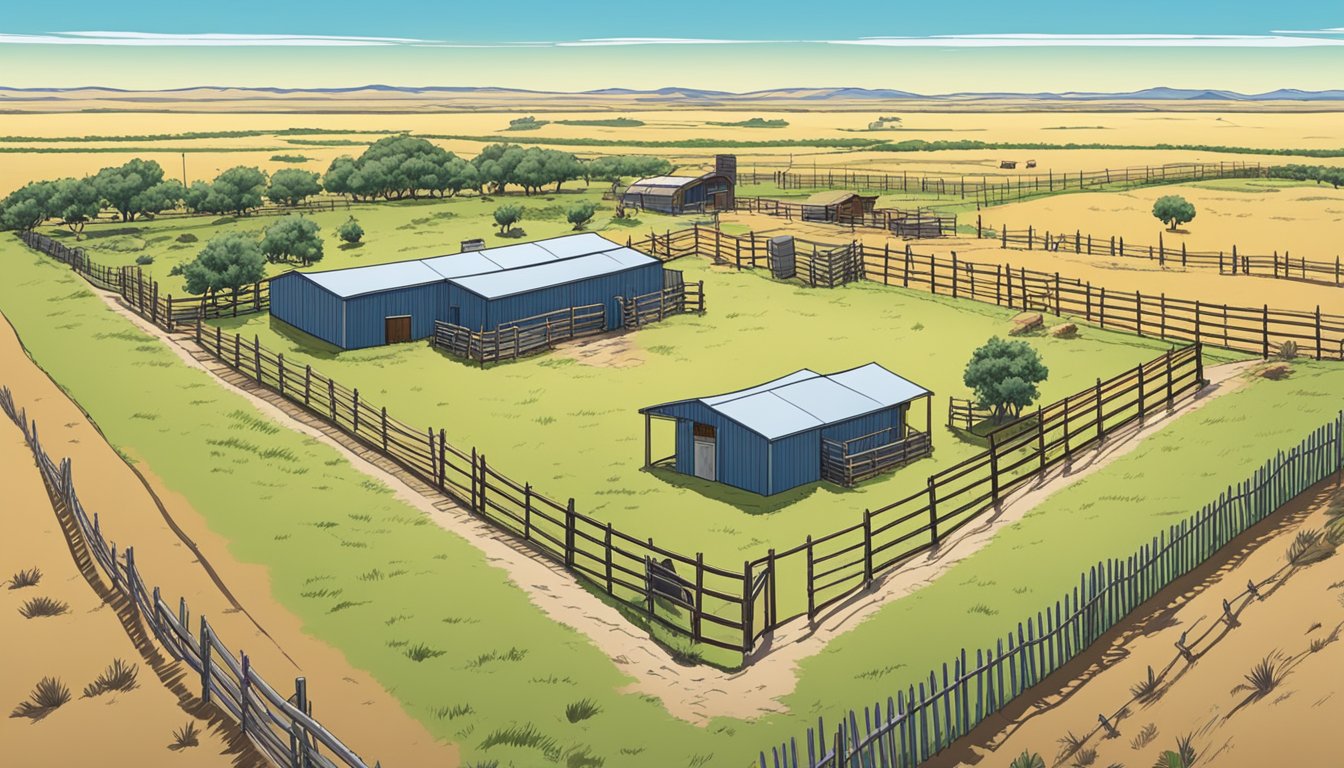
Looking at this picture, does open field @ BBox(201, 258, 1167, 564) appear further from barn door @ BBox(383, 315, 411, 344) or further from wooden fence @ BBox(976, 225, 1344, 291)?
wooden fence @ BBox(976, 225, 1344, 291)

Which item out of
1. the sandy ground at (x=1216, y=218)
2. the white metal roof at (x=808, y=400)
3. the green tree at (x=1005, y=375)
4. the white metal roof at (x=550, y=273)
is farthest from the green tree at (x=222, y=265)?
the sandy ground at (x=1216, y=218)

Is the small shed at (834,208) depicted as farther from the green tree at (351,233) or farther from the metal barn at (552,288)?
the metal barn at (552,288)

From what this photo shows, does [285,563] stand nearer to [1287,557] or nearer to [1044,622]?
[1044,622]

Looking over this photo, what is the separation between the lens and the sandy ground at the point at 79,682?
49.0ft

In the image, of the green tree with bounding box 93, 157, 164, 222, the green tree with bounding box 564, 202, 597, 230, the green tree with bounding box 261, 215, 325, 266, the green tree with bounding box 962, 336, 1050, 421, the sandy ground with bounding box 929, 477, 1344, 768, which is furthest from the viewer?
the green tree with bounding box 93, 157, 164, 222

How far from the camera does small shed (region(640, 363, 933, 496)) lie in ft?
92.4

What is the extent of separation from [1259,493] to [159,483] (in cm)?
2161

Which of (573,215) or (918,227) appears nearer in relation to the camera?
(918,227)

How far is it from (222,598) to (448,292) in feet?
79.3

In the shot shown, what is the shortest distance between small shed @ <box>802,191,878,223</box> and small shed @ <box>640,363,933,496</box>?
40368 millimetres

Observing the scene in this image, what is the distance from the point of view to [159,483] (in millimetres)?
27500

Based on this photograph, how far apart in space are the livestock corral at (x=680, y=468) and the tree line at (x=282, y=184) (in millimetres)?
16790

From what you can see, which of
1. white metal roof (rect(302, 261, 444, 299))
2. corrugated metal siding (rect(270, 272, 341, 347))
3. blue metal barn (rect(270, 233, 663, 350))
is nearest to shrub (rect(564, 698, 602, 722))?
blue metal barn (rect(270, 233, 663, 350))

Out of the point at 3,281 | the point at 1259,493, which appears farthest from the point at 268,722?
the point at 3,281
